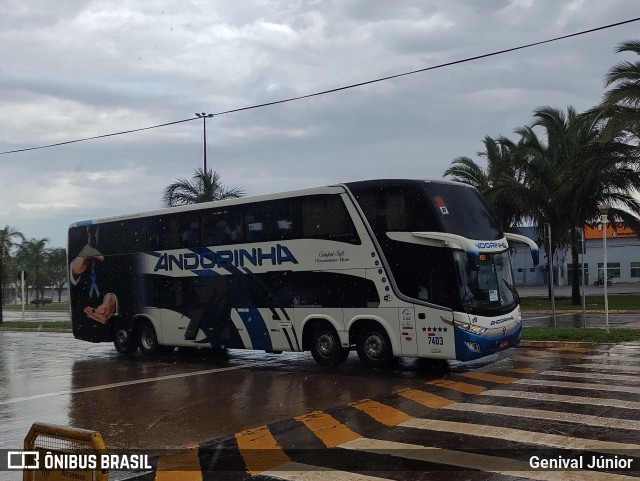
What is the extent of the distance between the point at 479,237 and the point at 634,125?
13.6m

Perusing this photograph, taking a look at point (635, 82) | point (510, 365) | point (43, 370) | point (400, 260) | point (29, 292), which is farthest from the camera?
point (29, 292)

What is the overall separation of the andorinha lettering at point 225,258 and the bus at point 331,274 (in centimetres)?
3

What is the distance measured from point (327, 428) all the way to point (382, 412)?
1.21m

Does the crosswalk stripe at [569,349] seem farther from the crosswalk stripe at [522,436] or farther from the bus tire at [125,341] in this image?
the bus tire at [125,341]

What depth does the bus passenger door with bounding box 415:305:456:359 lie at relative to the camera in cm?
1288

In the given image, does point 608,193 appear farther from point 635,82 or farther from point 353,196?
point 353,196

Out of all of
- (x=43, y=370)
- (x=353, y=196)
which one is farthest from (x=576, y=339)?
(x=43, y=370)

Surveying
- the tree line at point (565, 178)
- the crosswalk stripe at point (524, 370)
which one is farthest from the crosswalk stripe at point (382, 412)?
the tree line at point (565, 178)

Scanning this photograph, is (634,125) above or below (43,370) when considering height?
above

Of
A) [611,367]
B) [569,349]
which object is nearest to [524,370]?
[611,367]

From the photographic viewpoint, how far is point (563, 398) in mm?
10273

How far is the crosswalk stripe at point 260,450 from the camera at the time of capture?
24.0 feet

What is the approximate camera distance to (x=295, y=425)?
30.3ft

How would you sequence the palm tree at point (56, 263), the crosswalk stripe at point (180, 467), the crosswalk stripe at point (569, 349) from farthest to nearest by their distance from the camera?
the palm tree at point (56, 263)
the crosswalk stripe at point (569, 349)
the crosswalk stripe at point (180, 467)
